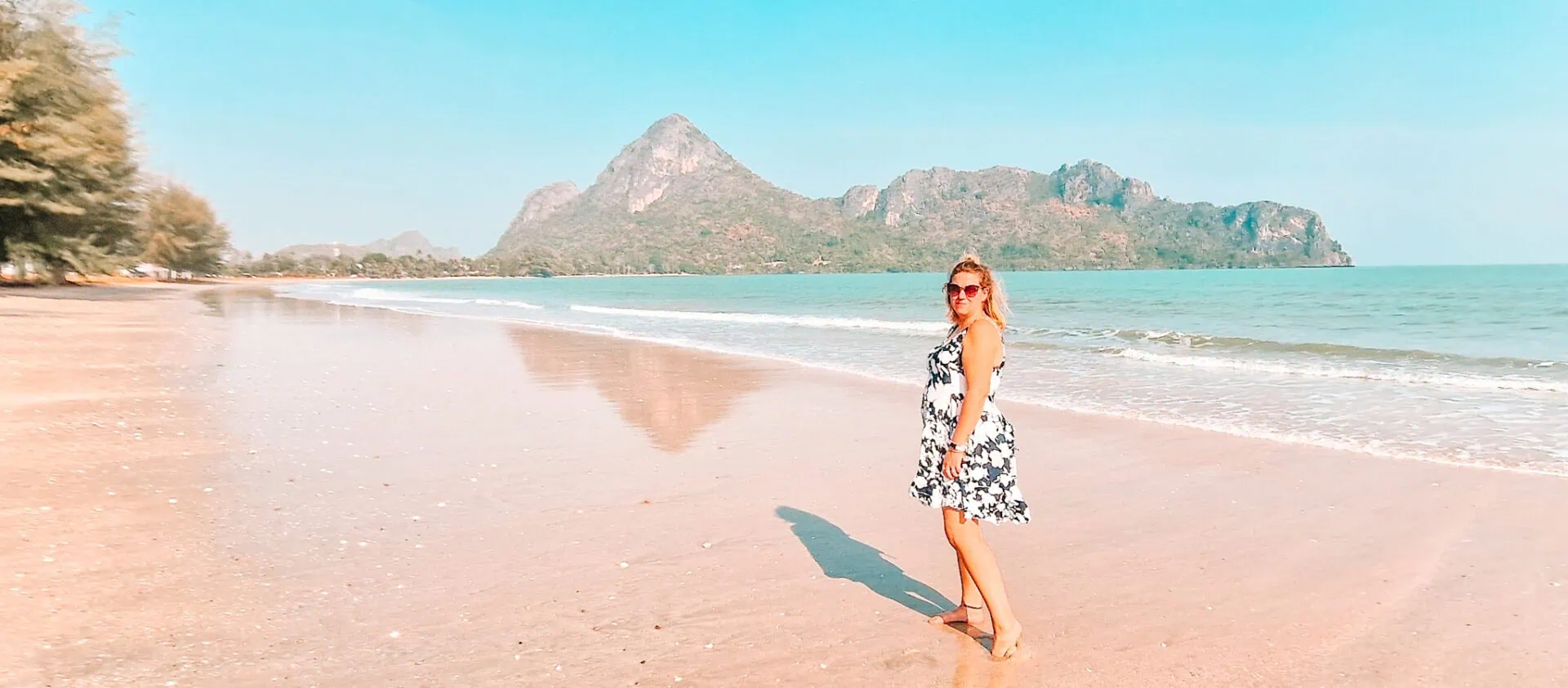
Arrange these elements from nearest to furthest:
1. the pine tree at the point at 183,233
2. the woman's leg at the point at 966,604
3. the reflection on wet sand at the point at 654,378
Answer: the woman's leg at the point at 966,604
the reflection on wet sand at the point at 654,378
the pine tree at the point at 183,233

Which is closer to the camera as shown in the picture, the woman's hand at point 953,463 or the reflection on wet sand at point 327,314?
the woman's hand at point 953,463

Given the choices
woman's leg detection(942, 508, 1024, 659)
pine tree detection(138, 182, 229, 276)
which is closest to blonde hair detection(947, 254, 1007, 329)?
woman's leg detection(942, 508, 1024, 659)

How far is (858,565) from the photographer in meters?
5.16

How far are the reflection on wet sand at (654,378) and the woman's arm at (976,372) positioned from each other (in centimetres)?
518

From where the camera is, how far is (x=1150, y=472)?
7.57 metres

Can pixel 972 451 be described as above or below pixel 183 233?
below

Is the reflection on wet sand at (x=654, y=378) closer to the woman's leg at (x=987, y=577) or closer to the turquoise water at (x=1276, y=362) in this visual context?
the turquoise water at (x=1276, y=362)

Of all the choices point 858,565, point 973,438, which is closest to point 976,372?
point 973,438

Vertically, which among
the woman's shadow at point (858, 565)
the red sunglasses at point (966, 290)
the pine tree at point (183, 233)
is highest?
the pine tree at point (183, 233)

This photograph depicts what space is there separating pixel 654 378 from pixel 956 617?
10.9m

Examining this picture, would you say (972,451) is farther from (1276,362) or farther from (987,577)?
(1276,362)

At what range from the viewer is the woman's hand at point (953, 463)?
3.75 meters

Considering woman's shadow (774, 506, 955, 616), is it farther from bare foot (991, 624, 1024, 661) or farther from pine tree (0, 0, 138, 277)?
pine tree (0, 0, 138, 277)

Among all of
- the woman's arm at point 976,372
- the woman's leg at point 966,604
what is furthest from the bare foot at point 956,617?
the woman's arm at point 976,372
